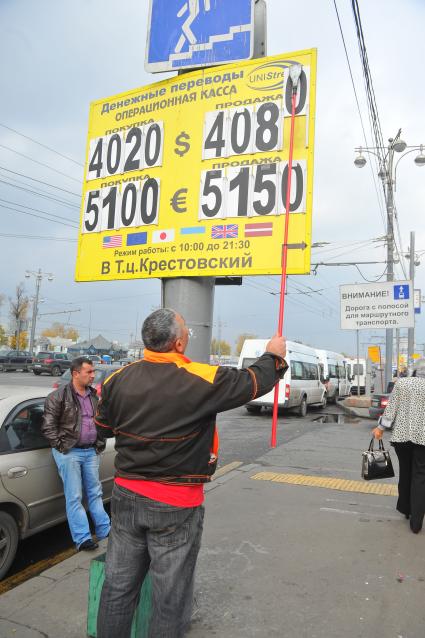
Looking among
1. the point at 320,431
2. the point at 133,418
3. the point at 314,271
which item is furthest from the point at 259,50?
the point at 314,271

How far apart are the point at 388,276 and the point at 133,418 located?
19.4 meters

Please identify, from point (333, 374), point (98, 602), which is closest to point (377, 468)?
point (98, 602)

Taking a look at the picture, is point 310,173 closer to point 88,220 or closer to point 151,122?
point 151,122

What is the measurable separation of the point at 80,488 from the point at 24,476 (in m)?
0.49

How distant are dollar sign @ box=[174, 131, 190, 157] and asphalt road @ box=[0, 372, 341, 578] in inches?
123

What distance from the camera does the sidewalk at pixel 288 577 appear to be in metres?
2.95

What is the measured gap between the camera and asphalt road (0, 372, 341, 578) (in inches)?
182

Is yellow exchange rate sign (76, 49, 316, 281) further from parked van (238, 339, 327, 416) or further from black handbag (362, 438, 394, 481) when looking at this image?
parked van (238, 339, 327, 416)

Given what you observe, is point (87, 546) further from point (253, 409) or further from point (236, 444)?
point (253, 409)

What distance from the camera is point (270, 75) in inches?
161

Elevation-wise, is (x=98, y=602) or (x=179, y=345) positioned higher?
(x=179, y=345)

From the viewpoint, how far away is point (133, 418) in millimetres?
2250

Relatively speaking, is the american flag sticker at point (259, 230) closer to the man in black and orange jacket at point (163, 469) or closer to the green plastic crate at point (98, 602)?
the man in black and orange jacket at point (163, 469)

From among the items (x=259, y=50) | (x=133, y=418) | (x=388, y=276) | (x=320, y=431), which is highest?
(x=388, y=276)
